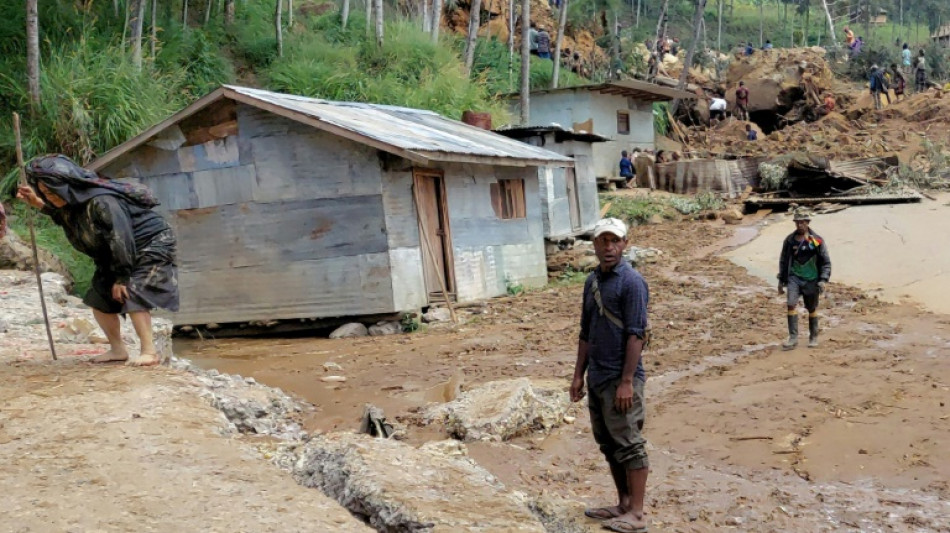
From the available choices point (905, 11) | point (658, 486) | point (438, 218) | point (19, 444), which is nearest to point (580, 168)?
point (438, 218)

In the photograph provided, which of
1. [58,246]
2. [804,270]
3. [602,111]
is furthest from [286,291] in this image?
[602,111]

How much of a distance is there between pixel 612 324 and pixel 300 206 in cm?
857

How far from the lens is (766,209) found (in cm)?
2317

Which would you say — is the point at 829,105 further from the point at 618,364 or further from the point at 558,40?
the point at 618,364

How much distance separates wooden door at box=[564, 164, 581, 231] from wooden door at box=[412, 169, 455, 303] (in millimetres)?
6571

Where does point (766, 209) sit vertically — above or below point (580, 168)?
below

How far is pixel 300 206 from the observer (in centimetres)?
1249

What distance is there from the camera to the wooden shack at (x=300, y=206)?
40.1ft

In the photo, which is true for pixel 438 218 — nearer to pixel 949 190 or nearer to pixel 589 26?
pixel 949 190

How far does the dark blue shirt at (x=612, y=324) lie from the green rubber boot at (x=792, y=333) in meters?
5.55

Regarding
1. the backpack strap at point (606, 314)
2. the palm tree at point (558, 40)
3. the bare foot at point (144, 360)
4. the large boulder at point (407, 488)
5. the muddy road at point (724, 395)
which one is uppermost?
the palm tree at point (558, 40)

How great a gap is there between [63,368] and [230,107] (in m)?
7.25

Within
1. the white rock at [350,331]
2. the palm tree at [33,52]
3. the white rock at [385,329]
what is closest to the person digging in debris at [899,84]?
the white rock at [385,329]

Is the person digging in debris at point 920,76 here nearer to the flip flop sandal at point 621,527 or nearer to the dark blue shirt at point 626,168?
the dark blue shirt at point 626,168
